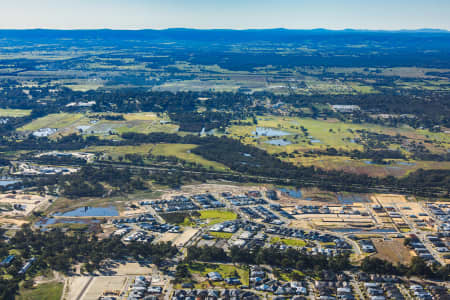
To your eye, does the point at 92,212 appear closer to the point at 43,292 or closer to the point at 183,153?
the point at 43,292

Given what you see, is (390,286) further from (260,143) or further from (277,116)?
(277,116)

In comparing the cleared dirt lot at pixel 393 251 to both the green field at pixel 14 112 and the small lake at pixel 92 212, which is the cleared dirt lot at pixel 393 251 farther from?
the green field at pixel 14 112

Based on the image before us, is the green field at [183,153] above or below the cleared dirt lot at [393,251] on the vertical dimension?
above

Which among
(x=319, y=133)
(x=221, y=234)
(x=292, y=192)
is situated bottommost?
(x=221, y=234)

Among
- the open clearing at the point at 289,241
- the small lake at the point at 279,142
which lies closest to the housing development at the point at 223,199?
the open clearing at the point at 289,241

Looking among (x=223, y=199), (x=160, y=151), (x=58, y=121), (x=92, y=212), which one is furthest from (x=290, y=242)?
(x=58, y=121)

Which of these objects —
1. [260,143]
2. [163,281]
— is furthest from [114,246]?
[260,143]
